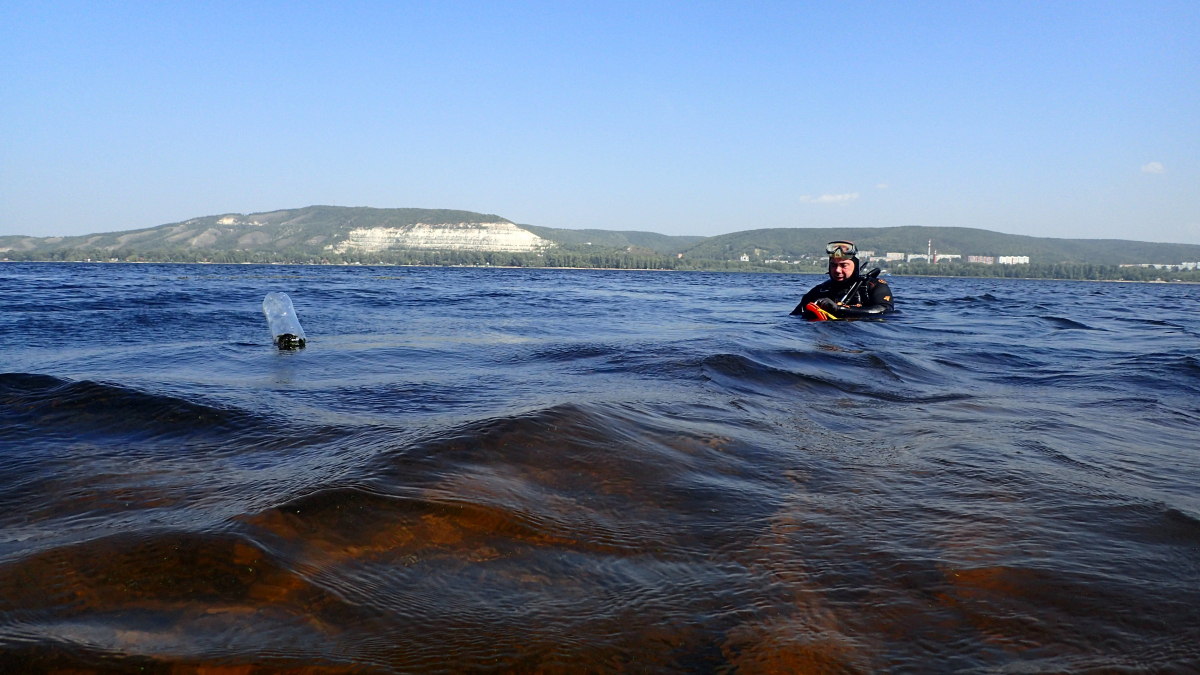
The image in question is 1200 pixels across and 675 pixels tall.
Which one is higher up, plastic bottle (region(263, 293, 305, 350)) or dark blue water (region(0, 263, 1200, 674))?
plastic bottle (region(263, 293, 305, 350))

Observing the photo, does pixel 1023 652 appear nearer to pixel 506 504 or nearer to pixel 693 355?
pixel 506 504

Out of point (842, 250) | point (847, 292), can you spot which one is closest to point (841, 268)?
point (842, 250)

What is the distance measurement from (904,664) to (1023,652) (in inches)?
15.2

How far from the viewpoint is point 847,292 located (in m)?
15.3

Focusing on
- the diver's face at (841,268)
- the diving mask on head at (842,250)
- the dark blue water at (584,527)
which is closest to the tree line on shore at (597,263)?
the diving mask on head at (842,250)

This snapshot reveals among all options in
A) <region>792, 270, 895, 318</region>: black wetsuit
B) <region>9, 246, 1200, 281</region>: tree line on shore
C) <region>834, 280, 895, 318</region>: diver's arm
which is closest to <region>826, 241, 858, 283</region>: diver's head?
<region>792, 270, 895, 318</region>: black wetsuit

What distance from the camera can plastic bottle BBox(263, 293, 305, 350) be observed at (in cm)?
861

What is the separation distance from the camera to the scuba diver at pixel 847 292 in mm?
14676

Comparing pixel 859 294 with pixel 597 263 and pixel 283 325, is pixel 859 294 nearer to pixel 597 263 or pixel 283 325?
pixel 283 325

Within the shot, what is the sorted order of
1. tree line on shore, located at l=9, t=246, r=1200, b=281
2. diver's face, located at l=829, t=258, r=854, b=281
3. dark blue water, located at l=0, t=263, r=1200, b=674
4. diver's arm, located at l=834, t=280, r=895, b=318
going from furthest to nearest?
tree line on shore, located at l=9, t=246, r=1200, b=281, diver's face, located at l=829, t=258, r=854, b=281, diver's arm, located at l=834, t=280, r=895, b=318, dark blue water, located at l=0, t=263, r=1200, b=674

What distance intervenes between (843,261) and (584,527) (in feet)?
44.0

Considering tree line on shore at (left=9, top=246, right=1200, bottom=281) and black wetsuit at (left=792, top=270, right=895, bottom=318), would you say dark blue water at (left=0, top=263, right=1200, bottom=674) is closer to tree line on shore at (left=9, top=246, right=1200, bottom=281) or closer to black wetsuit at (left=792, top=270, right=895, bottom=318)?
black wetsuit at (left=792, top=270, right=895, bottom=318)

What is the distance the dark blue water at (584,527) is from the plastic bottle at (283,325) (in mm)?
2209

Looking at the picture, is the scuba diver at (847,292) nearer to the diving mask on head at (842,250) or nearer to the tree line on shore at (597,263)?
the diving mask on head at (842,250)
